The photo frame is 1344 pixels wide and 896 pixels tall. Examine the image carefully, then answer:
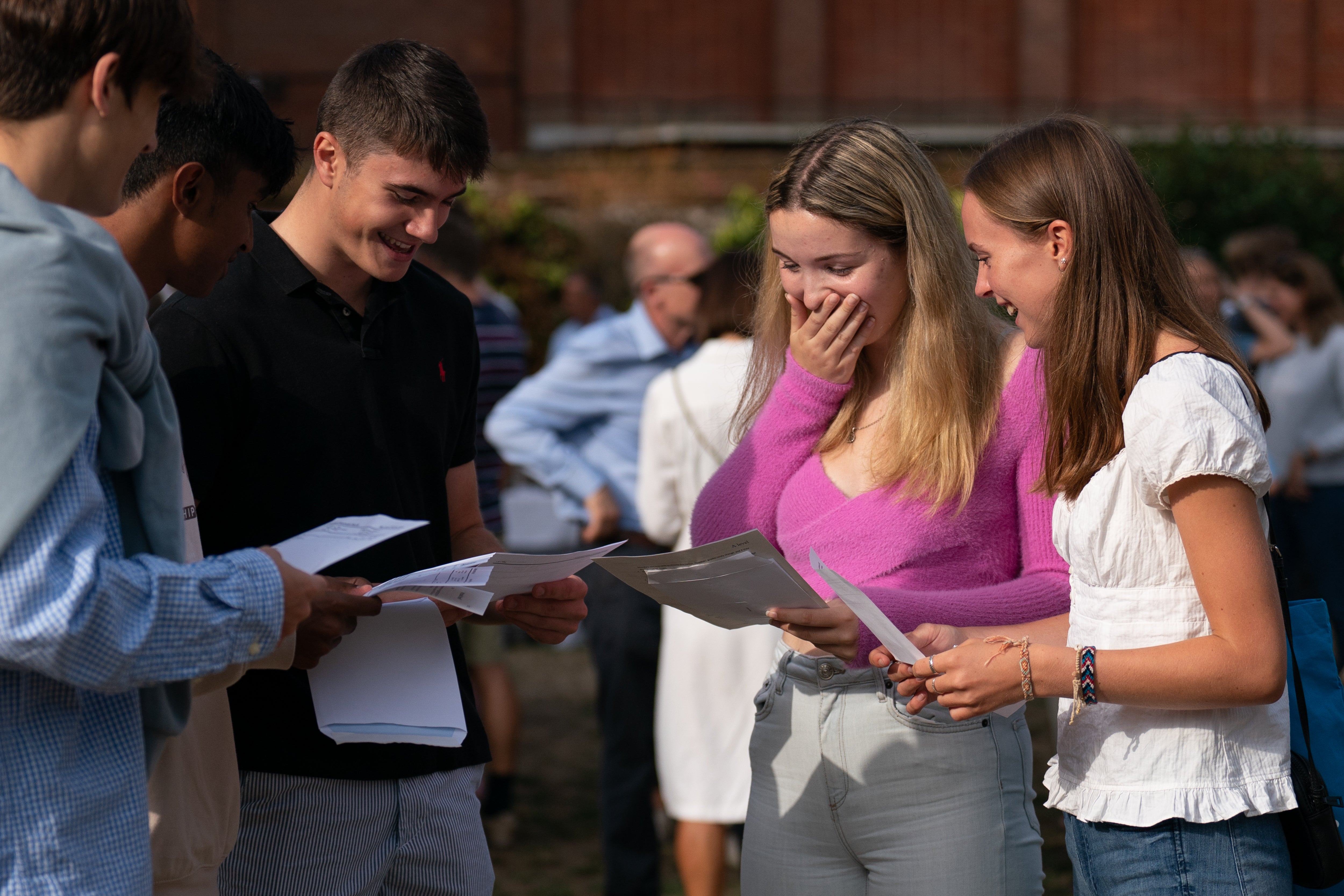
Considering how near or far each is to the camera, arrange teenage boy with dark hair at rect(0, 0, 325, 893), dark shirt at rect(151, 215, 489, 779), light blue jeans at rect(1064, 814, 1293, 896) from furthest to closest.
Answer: dark shirt at rect(151, 215, 489, 779) < light blue jeans at rect(1064, 814, 1293, 896) < teenage boy with dark hair at rect(0, 0, 325, 893)

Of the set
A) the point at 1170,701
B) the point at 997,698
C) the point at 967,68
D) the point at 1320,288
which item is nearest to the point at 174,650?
the point at 997,698

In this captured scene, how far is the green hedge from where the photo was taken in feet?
43.9

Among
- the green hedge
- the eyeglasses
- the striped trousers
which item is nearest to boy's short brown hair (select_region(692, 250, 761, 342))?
the eyeglasses

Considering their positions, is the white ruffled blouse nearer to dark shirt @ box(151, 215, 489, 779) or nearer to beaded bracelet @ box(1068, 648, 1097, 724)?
beaded bracelet @ box(1068, 648, 1097, 724)

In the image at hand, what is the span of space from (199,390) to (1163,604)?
1486mm

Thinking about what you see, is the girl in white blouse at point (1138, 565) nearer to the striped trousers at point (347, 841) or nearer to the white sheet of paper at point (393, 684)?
the white sheet of paper at point (393, 684)

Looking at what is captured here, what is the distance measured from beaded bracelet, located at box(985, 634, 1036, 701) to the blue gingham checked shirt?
1018 millimetres

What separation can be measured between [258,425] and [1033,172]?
1.29 meters

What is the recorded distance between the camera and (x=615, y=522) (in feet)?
14.9

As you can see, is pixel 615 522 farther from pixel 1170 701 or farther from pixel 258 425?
pixel 1170 701

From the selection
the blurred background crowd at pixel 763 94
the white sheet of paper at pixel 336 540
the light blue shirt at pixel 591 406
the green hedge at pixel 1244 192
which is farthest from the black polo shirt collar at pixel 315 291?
the green hedge at pixel 1244 192

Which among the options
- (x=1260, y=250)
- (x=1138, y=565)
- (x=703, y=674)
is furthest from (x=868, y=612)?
(x=1260, y=250)

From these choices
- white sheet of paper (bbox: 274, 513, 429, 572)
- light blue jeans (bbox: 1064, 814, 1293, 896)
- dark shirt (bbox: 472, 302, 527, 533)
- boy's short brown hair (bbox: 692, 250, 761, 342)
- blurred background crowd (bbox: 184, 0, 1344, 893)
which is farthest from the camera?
blurred background crowd (bbox: 184, 0, 1344, 893)

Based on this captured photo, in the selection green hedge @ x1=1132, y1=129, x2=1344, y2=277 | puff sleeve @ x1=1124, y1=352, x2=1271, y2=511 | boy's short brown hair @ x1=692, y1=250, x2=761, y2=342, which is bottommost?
puff sleeve @ x1=1124, y1=352, x2=1271, y2=511
